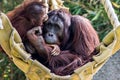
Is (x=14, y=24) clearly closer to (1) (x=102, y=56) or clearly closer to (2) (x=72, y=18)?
(2) (x=72, y=18)

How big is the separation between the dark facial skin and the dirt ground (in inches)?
58.4

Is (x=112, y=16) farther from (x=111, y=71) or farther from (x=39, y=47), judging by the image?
(x=111, y=71)

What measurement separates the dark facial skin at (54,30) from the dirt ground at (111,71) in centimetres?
148

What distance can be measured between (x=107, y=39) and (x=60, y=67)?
0.17m

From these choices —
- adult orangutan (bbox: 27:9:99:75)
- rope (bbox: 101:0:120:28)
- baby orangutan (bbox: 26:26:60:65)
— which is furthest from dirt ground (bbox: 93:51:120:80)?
baby orangutan (bbox: 26:26:60:65)

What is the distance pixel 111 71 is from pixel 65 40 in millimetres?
1511

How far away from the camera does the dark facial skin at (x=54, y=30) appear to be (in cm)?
167

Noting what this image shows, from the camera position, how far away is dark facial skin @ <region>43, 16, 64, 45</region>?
167 cm

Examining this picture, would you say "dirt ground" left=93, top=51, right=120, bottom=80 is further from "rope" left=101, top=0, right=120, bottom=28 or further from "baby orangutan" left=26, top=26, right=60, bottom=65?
"baby orangutan" left=26, top=26, right=60, bottom=65

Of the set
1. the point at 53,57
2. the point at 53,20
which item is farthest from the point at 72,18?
the point at 53,57

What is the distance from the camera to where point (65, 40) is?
5.55ft

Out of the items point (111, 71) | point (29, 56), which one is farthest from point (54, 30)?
point (111, 71)

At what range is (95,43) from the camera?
172cm

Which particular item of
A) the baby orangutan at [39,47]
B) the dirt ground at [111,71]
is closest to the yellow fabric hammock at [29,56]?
the baby orangutan at [39,47]
